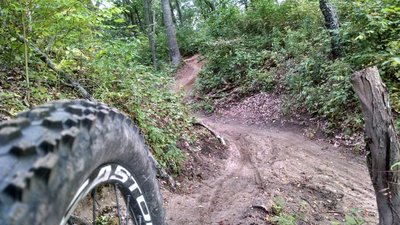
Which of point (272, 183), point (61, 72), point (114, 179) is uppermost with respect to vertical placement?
point (61, 72)

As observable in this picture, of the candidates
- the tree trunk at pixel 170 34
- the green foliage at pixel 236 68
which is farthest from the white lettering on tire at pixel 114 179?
the tree trunk at pixel 170 34

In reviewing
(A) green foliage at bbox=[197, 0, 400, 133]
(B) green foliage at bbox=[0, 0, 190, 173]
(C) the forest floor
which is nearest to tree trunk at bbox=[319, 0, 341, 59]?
(A) green foliage at bbox=[197, 0, 400, 133]

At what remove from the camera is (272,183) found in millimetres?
5398

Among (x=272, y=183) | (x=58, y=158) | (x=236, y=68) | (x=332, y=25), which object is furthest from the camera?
(x=236, y=68)

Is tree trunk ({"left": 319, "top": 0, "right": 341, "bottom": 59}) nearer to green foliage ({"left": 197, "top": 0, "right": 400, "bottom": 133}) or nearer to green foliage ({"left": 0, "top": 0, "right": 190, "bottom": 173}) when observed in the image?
green foliage ({"left": 197, "top": 0, "right": 400, "bottom": 133})

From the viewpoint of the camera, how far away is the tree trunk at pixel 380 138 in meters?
2.91

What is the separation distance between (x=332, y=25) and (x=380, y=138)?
7.33m

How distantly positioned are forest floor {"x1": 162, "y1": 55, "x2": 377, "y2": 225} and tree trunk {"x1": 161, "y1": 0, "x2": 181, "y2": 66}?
10.8 m

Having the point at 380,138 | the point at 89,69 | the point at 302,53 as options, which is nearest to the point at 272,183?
the point at 380,138

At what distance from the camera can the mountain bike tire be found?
86cm

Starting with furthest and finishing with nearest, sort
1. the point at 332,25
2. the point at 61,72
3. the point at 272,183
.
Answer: the point at 332,25 < the point at 272,183 < the point at 61,72

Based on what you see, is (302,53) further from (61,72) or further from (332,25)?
(61,72)

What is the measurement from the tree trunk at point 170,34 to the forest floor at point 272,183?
10847 millimetres

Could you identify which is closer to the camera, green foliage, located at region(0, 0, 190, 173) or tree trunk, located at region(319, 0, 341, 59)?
green foliage, located at region(0, 0, 190, 173)
